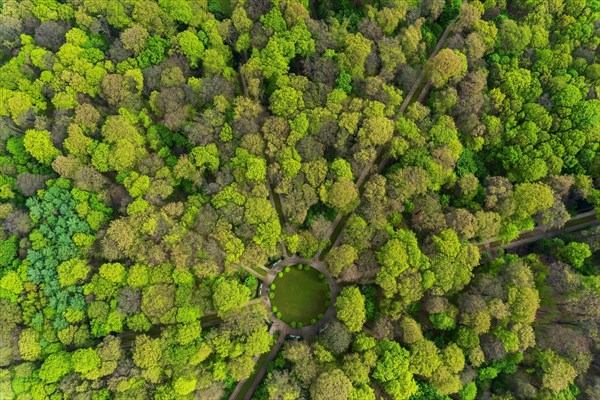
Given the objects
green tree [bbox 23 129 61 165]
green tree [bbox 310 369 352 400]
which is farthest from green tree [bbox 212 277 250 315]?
green tree [bbox 23 129 61 165]

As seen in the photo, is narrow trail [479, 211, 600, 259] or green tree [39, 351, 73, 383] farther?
narrow trail [479, 211, 600, 259]

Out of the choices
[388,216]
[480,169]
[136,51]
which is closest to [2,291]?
[136,51]

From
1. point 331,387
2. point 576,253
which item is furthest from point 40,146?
point 576,253

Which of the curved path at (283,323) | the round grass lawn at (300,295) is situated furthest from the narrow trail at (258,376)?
the round grass lawn at (300,295)

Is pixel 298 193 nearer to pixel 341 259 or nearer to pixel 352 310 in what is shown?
pixel 341 259

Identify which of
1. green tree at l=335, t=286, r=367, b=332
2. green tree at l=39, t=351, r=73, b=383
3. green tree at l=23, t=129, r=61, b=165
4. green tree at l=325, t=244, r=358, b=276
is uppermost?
green tree at l=325, t=244, r=358, b=276

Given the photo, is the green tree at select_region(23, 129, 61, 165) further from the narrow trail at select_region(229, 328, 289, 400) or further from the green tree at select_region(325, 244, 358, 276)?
the green tree at select_region(325, 244, 358, 276)
